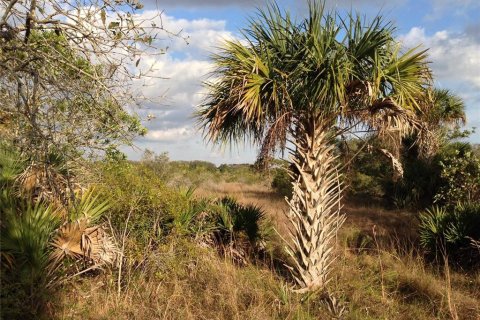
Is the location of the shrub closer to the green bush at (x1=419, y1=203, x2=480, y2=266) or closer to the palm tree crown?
the green bush at (x1=419, y1=203, x2=480, y2=266)

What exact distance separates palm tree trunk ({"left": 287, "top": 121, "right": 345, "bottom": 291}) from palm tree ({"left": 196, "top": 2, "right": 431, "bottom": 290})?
0.02 meters

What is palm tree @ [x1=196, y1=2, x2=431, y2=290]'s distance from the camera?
7535 mm

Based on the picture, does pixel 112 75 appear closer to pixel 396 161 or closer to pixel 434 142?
pixel 396 161

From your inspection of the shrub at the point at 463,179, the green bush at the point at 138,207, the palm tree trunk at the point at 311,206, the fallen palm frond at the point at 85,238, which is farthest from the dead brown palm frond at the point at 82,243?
the shrub at the point at 463,179

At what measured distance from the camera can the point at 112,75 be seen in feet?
13.2

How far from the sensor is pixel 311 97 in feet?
25.2

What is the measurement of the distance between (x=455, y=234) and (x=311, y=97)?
18.4 feet

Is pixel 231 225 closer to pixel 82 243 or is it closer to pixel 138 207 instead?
pixel 138 207

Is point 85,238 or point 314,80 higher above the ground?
point 314,80

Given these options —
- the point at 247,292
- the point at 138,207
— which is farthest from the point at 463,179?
the point at 138,207

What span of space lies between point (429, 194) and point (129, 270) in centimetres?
1570

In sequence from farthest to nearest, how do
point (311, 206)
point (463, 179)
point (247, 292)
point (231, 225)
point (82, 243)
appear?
1. point (463, 179)
2. point (231, 225)
3. point (311, 206)
4. point (247, 292)
5. point (82, 243)

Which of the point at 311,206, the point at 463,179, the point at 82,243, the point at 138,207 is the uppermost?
the point at 463,179

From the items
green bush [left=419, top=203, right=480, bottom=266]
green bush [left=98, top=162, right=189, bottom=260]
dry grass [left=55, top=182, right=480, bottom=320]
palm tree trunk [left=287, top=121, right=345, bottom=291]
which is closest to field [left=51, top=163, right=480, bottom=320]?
dry grass [left=55, top=182, right=480, bottom=320]
